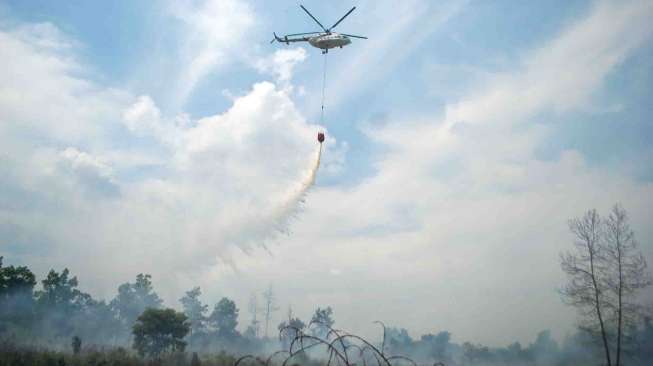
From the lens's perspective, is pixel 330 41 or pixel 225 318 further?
pixel 225 318

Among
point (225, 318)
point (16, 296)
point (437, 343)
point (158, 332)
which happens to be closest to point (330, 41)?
point (158, 332)

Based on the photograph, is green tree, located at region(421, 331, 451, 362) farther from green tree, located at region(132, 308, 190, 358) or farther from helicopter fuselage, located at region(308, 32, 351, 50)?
helicopter fuselage, located at region(308, 32, 351, 50)

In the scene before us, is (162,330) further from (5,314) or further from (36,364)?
(5,314)

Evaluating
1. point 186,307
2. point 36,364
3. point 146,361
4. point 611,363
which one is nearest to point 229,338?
point 186,307

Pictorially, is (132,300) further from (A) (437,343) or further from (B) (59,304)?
(A) (437,343)

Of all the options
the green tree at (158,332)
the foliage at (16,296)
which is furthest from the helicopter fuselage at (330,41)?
A: the foliage at (16,296)

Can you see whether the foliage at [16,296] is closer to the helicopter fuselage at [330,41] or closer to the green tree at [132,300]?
the green tree at [132,300]

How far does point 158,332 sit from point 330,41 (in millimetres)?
45095

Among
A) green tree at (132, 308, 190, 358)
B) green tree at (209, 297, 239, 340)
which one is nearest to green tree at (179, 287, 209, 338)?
green tree at (209, 297, 239, 340)

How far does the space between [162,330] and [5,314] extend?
33261mm

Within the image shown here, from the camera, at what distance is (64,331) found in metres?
91.1

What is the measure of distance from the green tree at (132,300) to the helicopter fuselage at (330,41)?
93.0 meters

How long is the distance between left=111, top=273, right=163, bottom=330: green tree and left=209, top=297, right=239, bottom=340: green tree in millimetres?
18119

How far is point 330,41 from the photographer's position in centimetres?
4566
